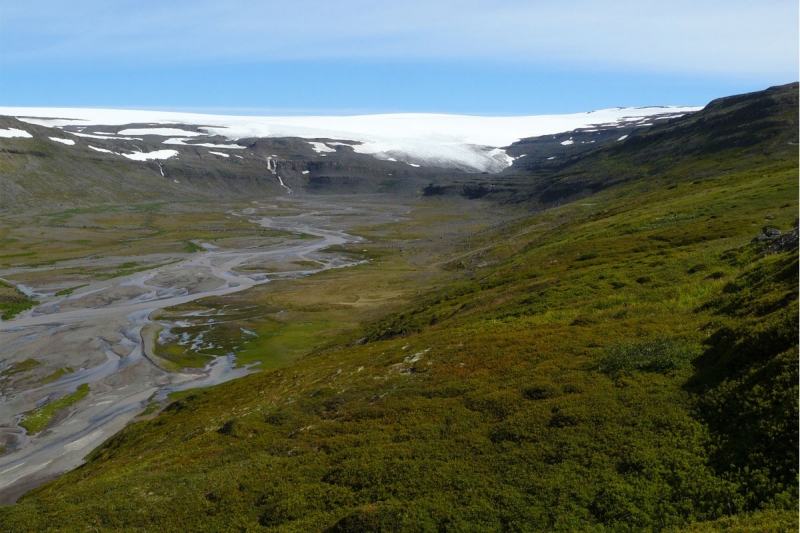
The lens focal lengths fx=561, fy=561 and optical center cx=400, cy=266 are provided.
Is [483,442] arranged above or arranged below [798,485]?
below

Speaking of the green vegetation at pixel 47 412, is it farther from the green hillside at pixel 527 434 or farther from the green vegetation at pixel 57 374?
the green hillside at pixel 527 434

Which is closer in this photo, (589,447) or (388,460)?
(589,447)

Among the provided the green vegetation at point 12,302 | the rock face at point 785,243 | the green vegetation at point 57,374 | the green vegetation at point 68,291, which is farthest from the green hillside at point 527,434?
the green vegetation at point 68,291

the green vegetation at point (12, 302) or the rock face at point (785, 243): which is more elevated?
the rock face at point (785, 243)

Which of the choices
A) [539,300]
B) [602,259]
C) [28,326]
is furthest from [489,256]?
[28,326]

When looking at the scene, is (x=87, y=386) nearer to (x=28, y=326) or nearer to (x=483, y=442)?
(x=28, y=326)

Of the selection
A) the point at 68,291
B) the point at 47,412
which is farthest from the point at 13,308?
the point at 47,412

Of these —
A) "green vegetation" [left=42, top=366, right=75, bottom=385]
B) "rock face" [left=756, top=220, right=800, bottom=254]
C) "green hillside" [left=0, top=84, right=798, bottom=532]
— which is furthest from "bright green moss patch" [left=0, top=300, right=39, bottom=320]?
"rock face" [left=756, top=220, right=800, bottom=254]

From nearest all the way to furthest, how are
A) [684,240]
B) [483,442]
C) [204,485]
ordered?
[483,442] < [204,485] < [684,240]
